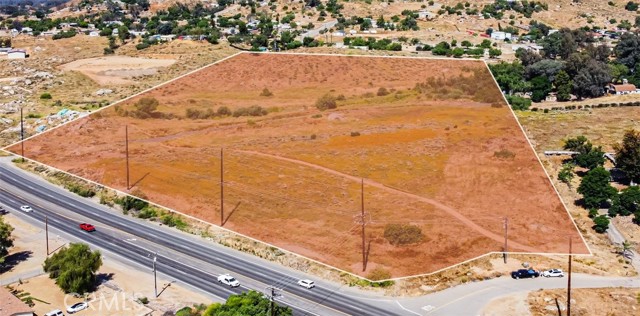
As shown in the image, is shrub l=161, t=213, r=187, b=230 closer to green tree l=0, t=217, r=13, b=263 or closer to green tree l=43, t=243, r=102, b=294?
green tree l=43, t=243, r=102, b=294

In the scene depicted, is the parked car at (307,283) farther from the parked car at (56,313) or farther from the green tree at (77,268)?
the parked car at (56,313)

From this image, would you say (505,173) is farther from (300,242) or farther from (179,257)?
(179,257)

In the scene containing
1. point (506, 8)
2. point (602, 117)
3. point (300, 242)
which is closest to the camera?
point (300, 242)

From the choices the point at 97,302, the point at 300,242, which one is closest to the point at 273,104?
the point at 300,242


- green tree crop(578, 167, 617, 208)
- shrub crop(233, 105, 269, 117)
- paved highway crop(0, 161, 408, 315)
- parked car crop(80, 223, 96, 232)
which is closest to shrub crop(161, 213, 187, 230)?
paved highway crop(0, 161, 408, 315)

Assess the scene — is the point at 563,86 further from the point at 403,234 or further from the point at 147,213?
the point at 403,234

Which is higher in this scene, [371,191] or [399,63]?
[399,63]

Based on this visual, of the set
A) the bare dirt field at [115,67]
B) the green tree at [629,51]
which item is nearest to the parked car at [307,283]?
the bare dirt field at [115,67]
